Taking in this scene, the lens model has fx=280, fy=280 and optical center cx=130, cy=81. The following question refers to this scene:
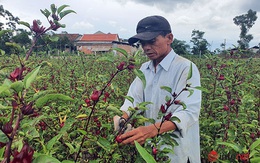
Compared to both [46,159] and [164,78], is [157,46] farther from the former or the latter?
[46,159]

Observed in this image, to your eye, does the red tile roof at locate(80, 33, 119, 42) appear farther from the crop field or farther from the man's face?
the man's face

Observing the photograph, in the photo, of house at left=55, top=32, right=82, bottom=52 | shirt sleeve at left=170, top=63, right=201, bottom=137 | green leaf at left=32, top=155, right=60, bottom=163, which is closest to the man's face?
shirt sleeve at left=170, top=63, right=201, bottom=137

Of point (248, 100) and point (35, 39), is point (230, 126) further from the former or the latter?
point (35, 39)

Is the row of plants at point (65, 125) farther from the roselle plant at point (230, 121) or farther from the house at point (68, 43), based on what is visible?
the house at point (68, 43)

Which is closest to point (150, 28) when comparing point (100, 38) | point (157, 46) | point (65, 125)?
point (157, 46)

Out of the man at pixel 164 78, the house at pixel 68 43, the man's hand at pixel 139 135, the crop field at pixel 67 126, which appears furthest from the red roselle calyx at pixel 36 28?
the man at pixel 164 78

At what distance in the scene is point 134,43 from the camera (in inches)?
78.2

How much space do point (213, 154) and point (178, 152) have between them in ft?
1.90

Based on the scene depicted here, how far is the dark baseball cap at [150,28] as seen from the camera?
6.04ft

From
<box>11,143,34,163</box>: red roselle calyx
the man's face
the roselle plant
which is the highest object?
the man's face

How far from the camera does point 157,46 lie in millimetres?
1888

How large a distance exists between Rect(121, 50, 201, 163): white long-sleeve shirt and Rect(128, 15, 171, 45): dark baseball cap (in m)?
0.19

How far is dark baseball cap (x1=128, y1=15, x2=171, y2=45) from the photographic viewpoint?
1840mm

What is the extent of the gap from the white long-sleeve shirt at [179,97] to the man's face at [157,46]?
7 centimetres
